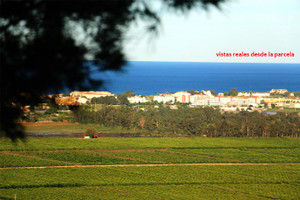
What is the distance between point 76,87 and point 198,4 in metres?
1.20

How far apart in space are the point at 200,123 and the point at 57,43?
48041 millimetres

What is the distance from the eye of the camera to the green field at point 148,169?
21812mm

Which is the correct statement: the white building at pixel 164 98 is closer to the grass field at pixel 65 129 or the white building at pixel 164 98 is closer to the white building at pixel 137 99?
the white building at pixel 137 99

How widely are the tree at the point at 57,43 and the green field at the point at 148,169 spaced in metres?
12.4

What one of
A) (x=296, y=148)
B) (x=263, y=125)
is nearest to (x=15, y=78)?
(x=296, y=148)

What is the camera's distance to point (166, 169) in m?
28.2

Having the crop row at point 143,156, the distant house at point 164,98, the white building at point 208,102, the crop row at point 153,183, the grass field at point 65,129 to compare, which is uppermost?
the distant house at point 164,98

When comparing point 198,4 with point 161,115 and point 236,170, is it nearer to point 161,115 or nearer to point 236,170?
point 236,170

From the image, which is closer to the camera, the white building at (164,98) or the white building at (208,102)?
the white building at (208,102)

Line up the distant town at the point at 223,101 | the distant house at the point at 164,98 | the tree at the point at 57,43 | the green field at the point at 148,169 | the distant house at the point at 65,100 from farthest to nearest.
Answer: the distant house at the point at 164,98 → the distant town at the point at 223,101 → the green field at the point at 148,169 → the distant house at the point at 65,100 → the tree at the point at 57,43

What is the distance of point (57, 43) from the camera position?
3254 mm

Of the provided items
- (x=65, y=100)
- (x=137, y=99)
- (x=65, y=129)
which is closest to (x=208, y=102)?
(x=137, y=99)

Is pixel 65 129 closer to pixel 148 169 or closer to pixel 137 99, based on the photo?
pixel 148 169

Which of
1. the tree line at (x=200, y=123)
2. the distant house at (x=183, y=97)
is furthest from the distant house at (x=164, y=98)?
the tree line at (x=200, y=123)
